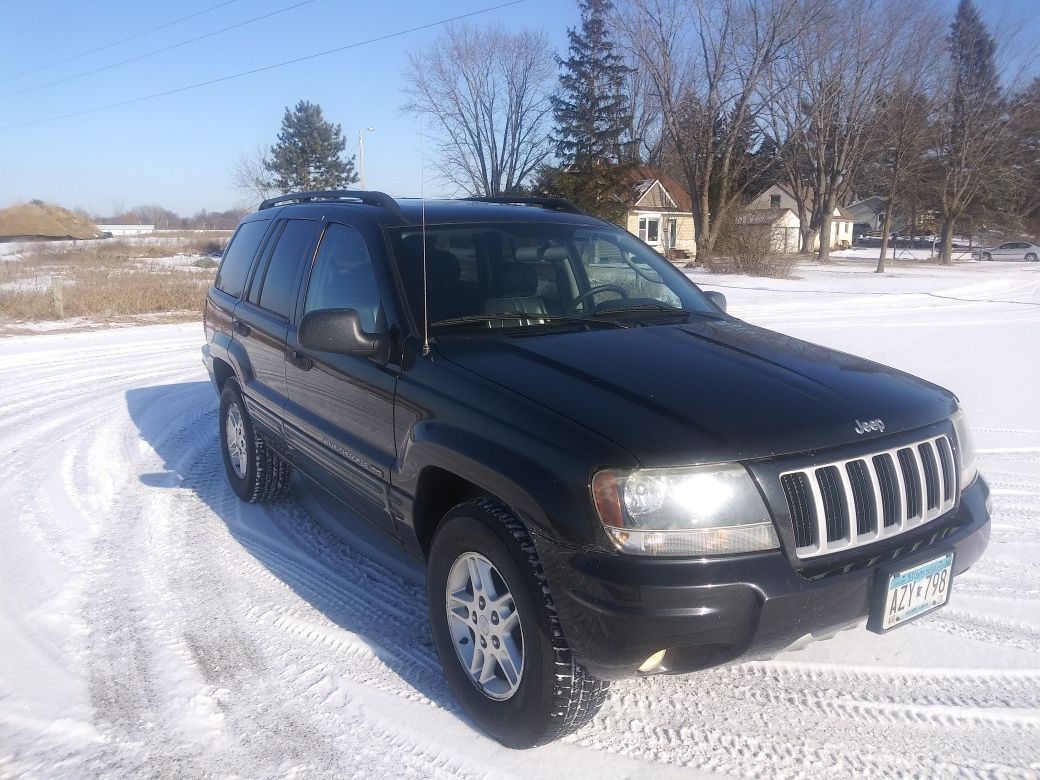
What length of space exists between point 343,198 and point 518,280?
1.36 m

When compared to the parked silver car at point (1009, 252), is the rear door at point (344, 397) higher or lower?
higher

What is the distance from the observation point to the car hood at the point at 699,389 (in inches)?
103

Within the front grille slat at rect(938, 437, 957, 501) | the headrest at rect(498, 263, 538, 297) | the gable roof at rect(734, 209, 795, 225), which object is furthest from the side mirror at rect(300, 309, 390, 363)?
the gable roof at rect(734, 209, 795, 225)

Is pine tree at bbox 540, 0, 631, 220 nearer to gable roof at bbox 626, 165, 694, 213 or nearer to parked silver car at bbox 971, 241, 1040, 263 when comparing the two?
gable roof at bbox 626, 165, 694, 213

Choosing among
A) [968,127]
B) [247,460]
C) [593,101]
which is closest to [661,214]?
[593,101]

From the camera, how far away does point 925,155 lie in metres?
42.0

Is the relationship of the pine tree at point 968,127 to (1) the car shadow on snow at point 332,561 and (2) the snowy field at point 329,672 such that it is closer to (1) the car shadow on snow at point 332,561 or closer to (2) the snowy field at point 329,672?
(2) the snowy field at point 329,672

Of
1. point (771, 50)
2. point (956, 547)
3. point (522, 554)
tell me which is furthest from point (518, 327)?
point (771, 50)

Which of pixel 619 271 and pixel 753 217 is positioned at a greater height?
pixel 753 217

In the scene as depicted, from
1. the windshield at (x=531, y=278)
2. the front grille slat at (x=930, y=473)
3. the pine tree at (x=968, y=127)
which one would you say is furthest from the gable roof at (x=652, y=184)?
the front grille slat at (x=930, y=473)

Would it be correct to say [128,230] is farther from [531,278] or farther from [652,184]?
[531,278]

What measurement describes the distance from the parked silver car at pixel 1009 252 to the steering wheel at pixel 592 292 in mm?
58716

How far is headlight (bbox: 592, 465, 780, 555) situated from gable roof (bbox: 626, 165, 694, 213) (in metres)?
41.8

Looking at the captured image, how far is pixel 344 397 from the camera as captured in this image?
383cm
